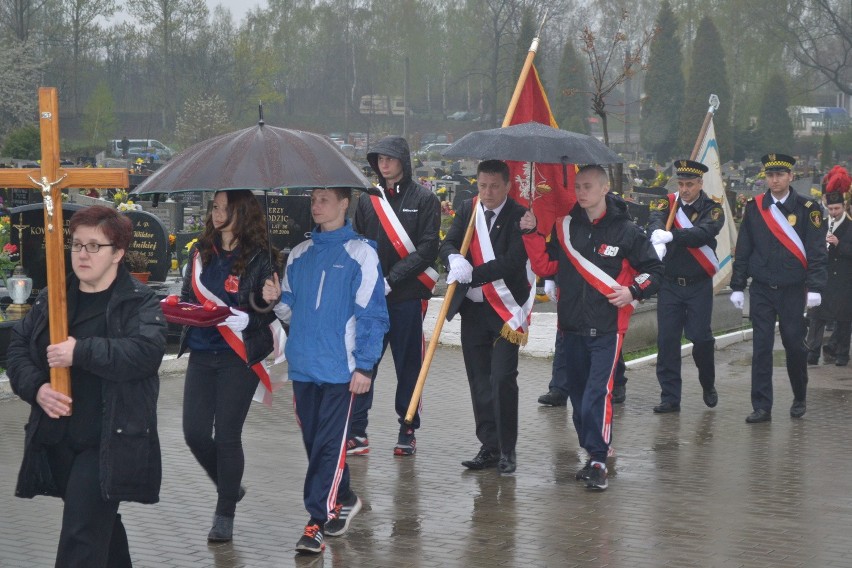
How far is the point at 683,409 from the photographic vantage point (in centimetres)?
1009

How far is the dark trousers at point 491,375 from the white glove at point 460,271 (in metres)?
0.25

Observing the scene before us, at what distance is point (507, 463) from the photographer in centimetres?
768

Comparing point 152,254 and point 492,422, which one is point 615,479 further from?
point 152,254

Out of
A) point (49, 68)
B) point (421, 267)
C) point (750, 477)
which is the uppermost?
point (49, 68)

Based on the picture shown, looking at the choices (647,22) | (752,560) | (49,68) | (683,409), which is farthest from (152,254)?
(647,22)

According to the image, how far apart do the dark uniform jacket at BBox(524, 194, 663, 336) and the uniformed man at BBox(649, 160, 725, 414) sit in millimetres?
2133

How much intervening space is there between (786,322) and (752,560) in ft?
12.8

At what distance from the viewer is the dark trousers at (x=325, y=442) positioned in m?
5.94

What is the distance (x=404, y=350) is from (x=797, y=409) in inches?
137

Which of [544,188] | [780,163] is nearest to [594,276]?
[544,188]

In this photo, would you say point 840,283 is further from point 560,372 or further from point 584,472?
point 584,472

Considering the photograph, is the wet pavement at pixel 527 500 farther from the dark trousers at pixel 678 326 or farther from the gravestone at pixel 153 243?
the gravestone at pixel 153 243

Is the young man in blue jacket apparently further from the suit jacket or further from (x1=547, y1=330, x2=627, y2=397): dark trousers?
(x1=547, y1=330, x2=627, y2=397): dark trousers

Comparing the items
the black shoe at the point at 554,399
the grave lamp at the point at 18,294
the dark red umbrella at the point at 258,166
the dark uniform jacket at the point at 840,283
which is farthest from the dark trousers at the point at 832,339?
the dark red umbrella at the point at 258,166
